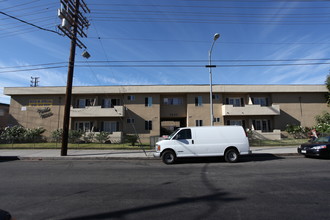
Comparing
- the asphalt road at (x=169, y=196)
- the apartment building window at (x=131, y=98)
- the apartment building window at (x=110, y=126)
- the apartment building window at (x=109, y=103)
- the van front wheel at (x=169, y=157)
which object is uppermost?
the apartment building window at (x=131, y=98)

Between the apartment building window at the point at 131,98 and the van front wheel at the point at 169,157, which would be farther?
the apartment building window at the point at 131,98

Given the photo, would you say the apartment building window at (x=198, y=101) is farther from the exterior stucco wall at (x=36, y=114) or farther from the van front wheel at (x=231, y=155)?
the exterior stucco wall at (x=36, y=114)

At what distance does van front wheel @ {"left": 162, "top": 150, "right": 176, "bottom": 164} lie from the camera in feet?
32.6

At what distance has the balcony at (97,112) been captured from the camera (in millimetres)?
23734

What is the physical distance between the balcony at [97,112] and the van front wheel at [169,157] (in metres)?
15.0

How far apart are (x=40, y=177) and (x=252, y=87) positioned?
25.5 m

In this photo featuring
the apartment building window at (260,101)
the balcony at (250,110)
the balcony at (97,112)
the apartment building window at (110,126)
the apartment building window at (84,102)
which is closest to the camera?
the balcony at (97,112)

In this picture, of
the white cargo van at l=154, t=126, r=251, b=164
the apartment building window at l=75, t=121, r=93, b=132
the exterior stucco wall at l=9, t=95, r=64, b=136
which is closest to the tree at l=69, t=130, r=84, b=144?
the apartment building window at l=75, t=121, r=93, b=132

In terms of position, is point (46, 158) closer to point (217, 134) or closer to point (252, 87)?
point (217, 134)

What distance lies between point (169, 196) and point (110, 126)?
845 inches

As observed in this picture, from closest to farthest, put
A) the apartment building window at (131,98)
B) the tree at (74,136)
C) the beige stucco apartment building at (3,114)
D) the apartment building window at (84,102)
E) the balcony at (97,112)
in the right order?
the tree at (74,136) < the balcony at (97,112) < the apartment building window at (131,98) < the apartment building window at (84,102) < the beige stucco apartment building at (3,114)

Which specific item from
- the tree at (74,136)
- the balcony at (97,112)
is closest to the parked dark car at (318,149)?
the balcony at (97,112)

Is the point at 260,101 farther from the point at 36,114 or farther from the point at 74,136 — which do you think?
the point at 36,114

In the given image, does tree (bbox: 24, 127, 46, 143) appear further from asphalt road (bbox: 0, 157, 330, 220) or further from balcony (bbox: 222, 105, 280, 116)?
balcony (bbox: 222, 105, 280, 116)
